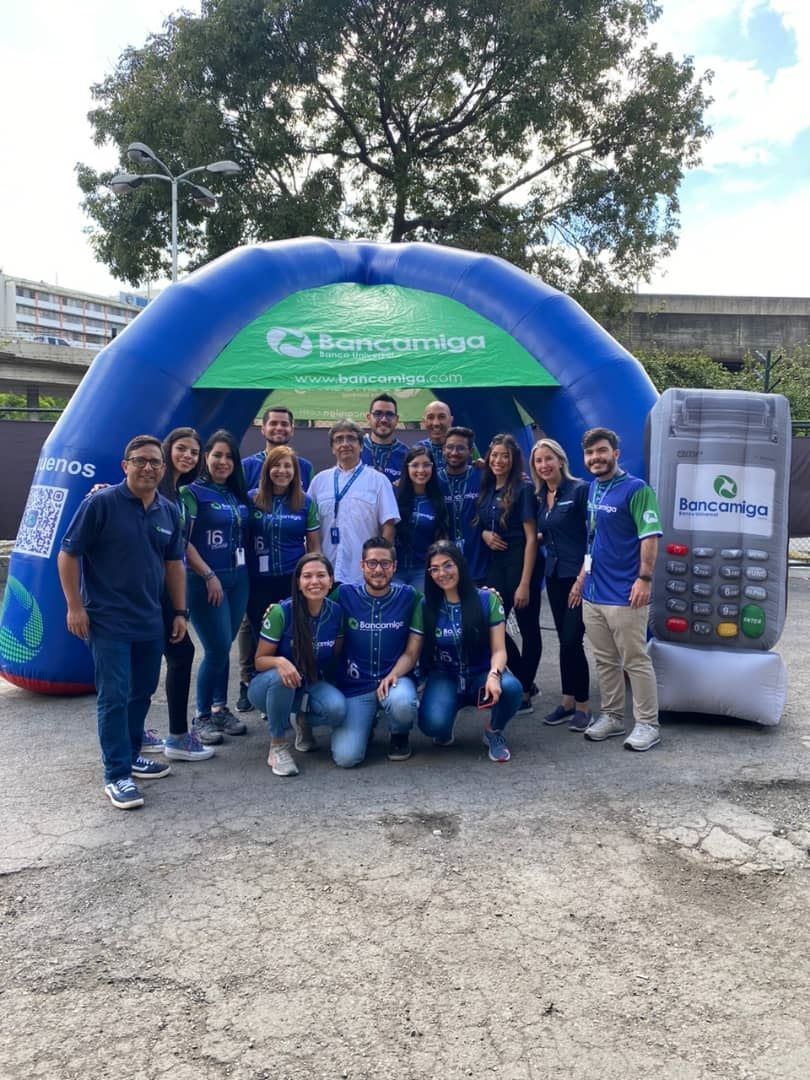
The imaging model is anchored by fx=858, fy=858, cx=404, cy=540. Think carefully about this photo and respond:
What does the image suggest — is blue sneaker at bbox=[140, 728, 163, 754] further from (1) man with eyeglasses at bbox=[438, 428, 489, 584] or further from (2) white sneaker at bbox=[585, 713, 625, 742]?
(2) white sneaker at bbox=[585, 713, 625, 742]

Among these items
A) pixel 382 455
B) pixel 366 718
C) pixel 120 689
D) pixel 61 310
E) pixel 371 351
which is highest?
pixel 61 310

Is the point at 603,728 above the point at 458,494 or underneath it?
underneath

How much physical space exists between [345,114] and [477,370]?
11741mm

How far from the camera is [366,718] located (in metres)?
4.26

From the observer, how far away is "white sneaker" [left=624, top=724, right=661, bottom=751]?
14.6ft

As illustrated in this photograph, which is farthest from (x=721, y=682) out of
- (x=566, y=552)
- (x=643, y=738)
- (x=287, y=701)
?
(x=287, y=701)

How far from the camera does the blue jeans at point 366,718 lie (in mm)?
4137

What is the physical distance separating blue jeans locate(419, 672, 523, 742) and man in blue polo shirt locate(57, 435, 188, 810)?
1.37 m

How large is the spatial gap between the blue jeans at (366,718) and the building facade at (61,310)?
97951 millimetres

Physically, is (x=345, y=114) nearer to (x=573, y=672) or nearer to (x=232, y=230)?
(x=232, y=230)

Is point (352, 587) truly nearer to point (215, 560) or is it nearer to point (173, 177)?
point (215, 560)

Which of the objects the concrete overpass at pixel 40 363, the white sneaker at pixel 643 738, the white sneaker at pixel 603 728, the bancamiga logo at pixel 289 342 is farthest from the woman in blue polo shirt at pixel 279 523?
Answer: the concrete overpass at pixel 40 363

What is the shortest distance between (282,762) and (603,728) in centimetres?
176

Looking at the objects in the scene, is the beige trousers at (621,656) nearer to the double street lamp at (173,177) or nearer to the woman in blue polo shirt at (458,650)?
the woman in blue polo shirt at (458,650)
